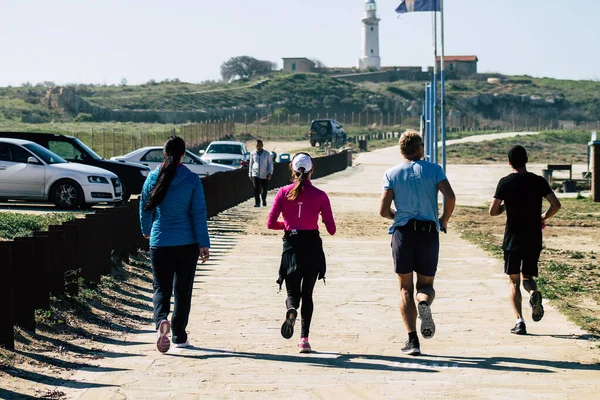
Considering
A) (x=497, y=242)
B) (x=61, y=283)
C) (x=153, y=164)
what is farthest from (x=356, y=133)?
(x=61, y=283)

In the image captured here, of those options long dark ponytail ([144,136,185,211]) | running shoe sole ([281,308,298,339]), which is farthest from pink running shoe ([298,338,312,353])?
long dark ponytail ([144,136,185,211])

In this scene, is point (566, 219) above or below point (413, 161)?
below

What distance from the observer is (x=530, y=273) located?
1095cm

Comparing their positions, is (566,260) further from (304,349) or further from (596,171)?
(596,171)

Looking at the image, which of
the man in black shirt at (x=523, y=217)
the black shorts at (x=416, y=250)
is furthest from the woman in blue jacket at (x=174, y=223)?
the man in black shirt at (x=523, y=217)

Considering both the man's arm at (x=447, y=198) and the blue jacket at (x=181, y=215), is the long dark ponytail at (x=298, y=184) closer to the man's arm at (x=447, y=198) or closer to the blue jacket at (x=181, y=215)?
the blue jacket at (x=181, y=215)

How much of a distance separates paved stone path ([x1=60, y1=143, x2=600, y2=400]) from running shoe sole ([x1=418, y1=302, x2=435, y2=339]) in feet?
0.75

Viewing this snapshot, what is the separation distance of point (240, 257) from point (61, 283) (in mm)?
6285

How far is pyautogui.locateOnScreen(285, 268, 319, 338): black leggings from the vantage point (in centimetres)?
998

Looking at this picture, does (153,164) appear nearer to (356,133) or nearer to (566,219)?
(566,219)

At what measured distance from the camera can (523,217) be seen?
35.7 ft

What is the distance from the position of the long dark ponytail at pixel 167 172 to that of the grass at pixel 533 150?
61486 millimetres

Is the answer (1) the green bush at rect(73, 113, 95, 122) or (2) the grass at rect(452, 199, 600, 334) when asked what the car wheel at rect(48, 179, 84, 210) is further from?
(1) the green bush at rect(73, 113, 95, 122)

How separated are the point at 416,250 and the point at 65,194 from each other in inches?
626
